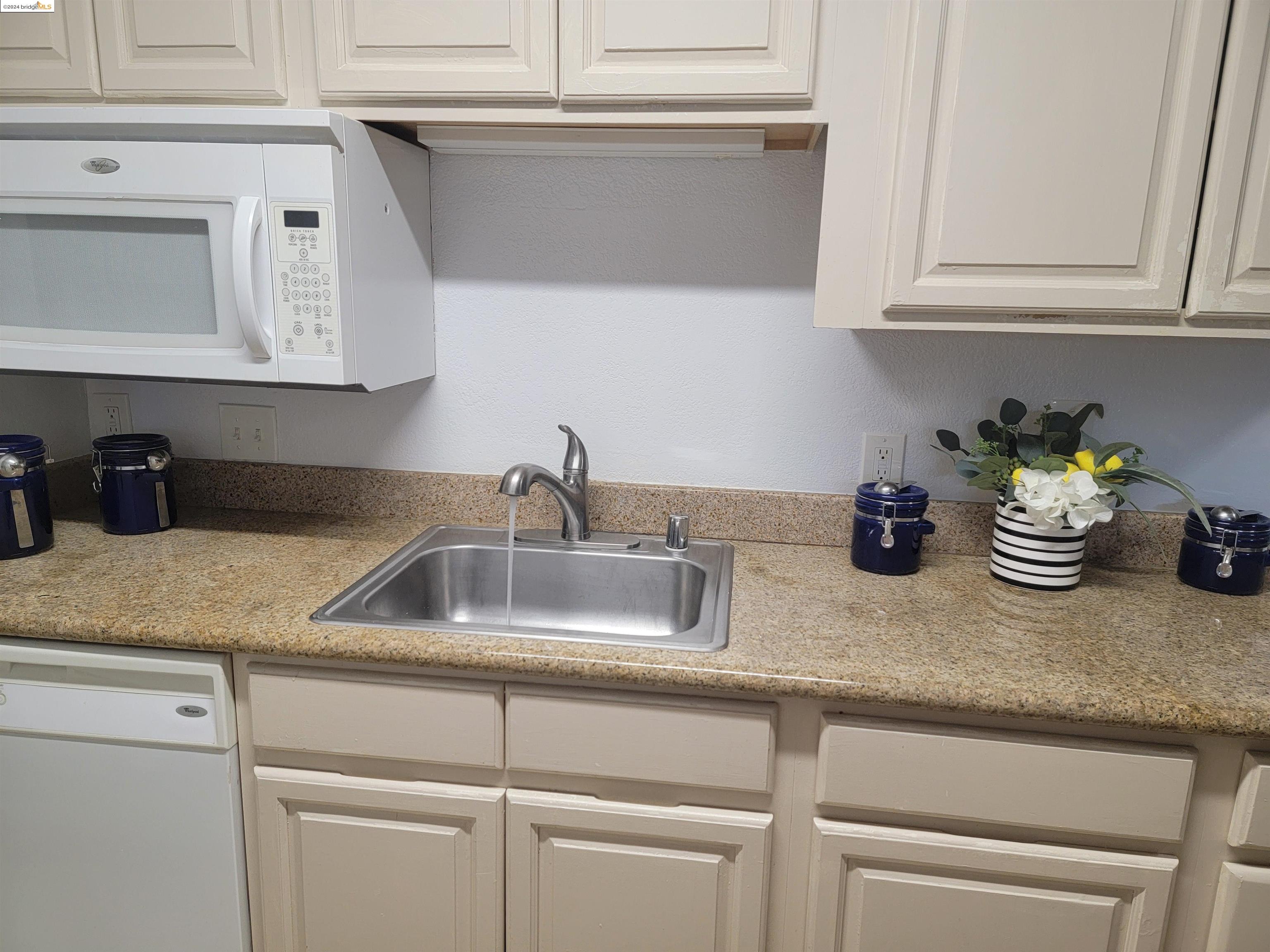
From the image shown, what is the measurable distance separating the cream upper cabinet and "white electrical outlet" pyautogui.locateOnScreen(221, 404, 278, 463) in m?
1.68

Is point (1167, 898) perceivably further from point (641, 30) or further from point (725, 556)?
point (641, 30)

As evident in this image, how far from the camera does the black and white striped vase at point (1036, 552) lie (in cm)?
137

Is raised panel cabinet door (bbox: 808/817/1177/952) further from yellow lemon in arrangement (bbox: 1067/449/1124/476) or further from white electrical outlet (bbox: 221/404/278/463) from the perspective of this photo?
white electrical outlet (bbox: 221/404/278/463)

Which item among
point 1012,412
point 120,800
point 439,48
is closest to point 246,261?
point 439,48

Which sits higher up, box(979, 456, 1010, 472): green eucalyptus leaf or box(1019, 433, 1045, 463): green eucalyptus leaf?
box(1019, 433, 1045, 463): green eucalyptus leaf

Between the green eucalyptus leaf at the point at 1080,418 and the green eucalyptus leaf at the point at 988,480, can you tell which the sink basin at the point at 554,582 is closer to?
the green eucalyptus leaf at the point at 988,480

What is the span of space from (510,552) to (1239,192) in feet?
4.05

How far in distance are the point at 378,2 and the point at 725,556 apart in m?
1.07

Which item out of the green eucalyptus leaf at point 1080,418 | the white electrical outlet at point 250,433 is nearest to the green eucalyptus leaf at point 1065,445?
the green eucalyptus leaf at point 1080,418

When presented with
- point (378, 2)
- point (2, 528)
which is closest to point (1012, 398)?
point (378, 2)

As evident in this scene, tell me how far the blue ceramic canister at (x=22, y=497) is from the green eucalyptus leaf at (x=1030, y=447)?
5.56 feet

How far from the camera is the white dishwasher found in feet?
3.94

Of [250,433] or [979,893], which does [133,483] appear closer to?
[250,433]

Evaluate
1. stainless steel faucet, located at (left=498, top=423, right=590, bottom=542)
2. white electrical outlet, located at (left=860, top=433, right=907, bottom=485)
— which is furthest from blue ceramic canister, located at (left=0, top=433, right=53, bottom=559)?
white electrical outlet, located at (left=860, top=433, right=907, bottom=485)
